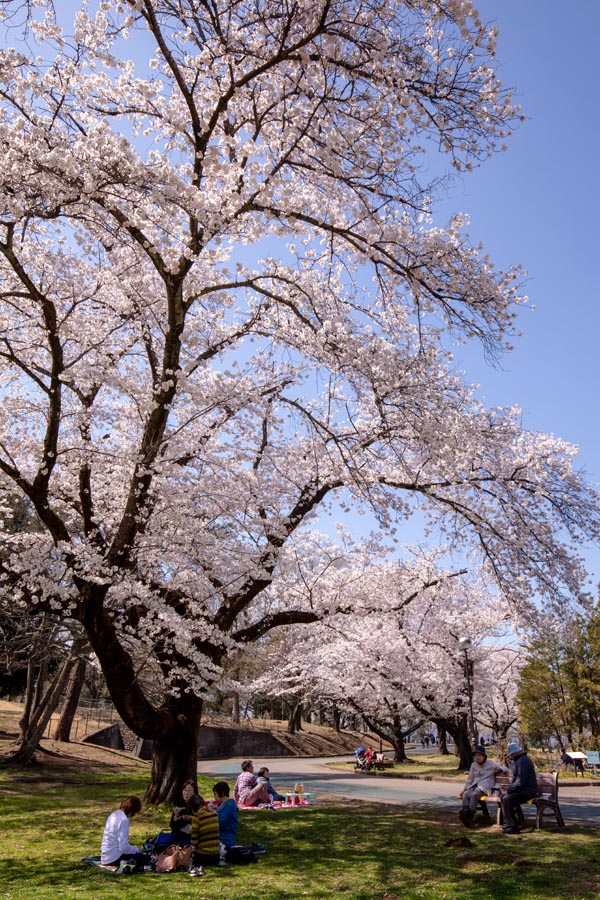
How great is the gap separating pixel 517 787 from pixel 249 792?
6.21 m

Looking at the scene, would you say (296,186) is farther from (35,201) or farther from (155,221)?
(35,201)

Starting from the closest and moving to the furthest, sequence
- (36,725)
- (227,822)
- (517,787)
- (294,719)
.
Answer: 1. (227,822)
2. (517,787)
3. (36,725)
4. (294,719)

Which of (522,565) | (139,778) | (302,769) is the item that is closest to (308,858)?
(522,565)

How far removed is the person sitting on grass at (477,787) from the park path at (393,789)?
Result: 67.2 inches

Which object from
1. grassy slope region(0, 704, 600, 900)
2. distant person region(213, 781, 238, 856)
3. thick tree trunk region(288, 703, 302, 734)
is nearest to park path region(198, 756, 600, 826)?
grassy slope region(0, 704, 600, 900)

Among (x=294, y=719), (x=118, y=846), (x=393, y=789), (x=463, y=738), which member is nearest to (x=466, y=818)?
(x=118, y=846)

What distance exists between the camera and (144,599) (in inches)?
431

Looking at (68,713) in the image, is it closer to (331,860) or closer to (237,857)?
(237,857)

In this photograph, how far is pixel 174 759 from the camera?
1198 centimetres

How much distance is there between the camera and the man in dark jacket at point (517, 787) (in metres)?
9.55

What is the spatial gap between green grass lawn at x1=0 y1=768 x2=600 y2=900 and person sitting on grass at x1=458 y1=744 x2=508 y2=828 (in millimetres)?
320

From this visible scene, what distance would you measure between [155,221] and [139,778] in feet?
57.7

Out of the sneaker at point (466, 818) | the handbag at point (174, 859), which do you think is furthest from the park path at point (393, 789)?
the handbag at point (174, 859)

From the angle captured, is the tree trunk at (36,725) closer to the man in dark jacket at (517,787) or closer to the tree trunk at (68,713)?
the tree trunk at (68,713)
